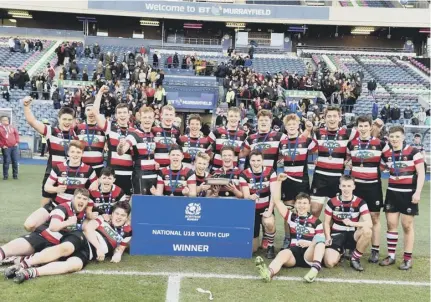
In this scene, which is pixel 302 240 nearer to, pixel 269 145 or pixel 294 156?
pixel 294 156

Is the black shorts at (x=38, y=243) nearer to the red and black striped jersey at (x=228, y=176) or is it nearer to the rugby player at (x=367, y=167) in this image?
the red and black striped jersey at (x=228, y=176)

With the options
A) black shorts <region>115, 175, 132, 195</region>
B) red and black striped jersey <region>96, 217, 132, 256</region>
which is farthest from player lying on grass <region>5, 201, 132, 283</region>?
black shorts <region>115, 175, 132, 195</region>

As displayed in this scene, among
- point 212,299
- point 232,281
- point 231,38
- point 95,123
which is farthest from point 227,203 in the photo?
point 231,38

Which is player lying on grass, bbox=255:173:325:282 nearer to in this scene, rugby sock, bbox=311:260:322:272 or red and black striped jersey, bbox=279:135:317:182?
rugby sock, bbox=311:260:322:272

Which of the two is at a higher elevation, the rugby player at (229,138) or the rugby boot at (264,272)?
the rugby player at (229,138)

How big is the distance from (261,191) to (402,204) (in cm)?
166

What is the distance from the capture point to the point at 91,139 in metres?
6.09

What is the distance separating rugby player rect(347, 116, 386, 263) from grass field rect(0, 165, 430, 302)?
2.35 feet

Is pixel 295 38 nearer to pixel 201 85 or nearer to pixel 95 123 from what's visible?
pixel 201 85

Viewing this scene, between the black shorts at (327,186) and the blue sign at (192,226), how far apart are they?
1.00 m

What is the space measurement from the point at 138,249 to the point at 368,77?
81.9ft

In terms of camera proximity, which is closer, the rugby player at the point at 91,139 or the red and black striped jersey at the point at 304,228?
the red and black striped jersey at the point at 304,228

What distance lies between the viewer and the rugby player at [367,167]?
5.71 metres

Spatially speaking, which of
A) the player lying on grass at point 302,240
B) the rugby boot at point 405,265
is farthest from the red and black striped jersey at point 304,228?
the rugby boot at point 405,265
